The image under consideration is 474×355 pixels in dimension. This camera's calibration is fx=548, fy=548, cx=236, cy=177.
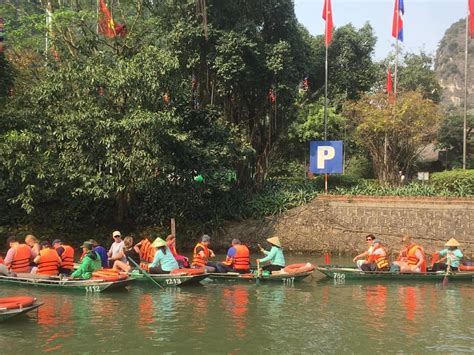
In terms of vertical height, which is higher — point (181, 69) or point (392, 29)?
point (392, 29)

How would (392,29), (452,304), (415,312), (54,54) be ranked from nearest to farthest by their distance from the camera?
(415,312)
(452,304)
(54,54)
(392,29)

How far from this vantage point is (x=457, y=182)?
23031mm

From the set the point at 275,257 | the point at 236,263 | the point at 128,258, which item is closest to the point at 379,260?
the point at 275,257

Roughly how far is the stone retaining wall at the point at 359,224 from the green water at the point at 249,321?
22.3 feet

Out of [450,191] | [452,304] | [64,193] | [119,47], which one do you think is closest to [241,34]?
[119,47]

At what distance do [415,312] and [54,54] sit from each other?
16.7 m

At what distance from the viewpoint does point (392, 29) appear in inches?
1125

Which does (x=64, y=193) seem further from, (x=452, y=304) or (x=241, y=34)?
(x=452, y=304)

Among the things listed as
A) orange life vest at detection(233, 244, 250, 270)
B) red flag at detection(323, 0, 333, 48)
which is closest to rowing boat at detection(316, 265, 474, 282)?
orange life vest at detection(233, 244, 250, 270)

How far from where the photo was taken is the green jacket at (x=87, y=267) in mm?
13586

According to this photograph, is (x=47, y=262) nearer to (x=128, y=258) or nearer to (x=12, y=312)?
(x=128, y=258)

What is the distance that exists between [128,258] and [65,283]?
2.14m

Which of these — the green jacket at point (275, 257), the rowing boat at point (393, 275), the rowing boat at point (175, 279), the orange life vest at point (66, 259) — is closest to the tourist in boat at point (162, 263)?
the rowing boat at point (175, 279)

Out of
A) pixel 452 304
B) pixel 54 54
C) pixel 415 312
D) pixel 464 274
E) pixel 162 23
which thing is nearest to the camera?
pixel 415 312
